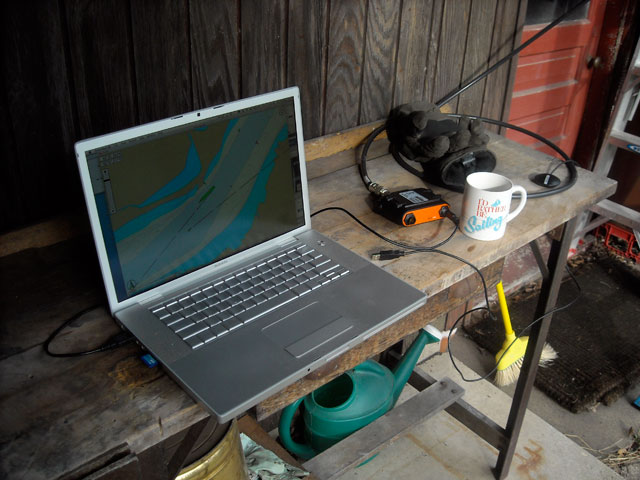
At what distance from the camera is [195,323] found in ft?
3.13

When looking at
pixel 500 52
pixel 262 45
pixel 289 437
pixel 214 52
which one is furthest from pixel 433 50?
pixel 289 437

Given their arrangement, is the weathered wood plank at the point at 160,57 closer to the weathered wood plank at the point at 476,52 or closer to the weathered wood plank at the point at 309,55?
the weathered wood plank at the point at 309,55

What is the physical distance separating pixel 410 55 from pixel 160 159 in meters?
0.82

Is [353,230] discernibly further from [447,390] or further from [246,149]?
[447,390]

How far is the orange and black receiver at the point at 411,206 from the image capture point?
1228mm

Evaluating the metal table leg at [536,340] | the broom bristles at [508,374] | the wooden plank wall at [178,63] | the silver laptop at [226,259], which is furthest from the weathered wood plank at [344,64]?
the broom bristles at [508,374]

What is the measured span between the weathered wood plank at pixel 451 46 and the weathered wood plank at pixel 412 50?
0.05m

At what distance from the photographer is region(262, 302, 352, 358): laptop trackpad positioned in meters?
0.93

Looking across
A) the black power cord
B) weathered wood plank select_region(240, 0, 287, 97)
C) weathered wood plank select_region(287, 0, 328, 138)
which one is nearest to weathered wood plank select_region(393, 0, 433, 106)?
weathered wood plank select_region(287, 0, 328, 138)

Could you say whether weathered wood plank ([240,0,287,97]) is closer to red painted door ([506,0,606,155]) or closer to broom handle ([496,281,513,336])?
broom handle ([496,281,513,336])

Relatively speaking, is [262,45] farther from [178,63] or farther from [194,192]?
[194,192]

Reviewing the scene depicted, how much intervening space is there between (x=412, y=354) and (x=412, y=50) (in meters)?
0.81

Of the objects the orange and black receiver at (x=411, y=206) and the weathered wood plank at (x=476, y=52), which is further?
the weathered wood plank at (x=476, y=52)

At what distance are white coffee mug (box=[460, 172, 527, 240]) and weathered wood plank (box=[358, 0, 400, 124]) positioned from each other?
0.38 metres
